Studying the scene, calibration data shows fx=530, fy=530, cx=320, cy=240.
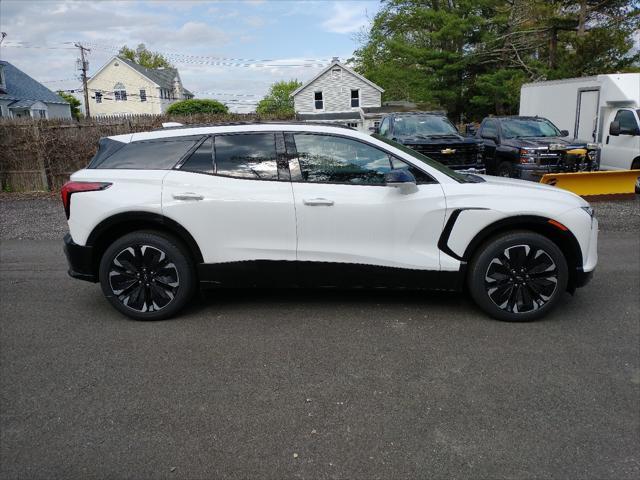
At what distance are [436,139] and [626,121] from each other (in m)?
4.97

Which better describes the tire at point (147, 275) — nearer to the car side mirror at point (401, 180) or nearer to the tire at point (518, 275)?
the car side mirror at point (401, 180)

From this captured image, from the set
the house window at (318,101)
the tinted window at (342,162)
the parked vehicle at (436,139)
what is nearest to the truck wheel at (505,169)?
the parked vehicle at (436,139)

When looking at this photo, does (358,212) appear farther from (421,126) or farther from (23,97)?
(23,97)

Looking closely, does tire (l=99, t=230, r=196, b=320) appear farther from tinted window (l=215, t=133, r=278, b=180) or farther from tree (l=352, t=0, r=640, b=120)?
tree (l=352, t=0, r=640, b=120)

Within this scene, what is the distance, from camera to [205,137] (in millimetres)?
4707

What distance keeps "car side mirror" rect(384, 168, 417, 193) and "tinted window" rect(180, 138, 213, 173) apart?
1.54m

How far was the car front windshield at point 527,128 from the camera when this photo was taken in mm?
12758

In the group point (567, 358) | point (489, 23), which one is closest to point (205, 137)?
point (567, 358)

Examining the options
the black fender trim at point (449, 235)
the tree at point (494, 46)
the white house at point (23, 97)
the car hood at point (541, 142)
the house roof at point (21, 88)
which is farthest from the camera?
the house roof at point (21, 88)

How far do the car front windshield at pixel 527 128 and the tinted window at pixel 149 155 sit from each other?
10025mm

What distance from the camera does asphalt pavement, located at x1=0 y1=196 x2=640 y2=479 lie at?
276cm

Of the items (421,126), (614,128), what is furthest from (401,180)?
(614,128)

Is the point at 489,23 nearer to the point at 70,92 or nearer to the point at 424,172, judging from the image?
the point at 424,172

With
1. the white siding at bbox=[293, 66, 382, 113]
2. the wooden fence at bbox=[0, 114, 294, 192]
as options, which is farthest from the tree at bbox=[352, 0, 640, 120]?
the wooden fence at bbox=[0, 114, 294, 192]
